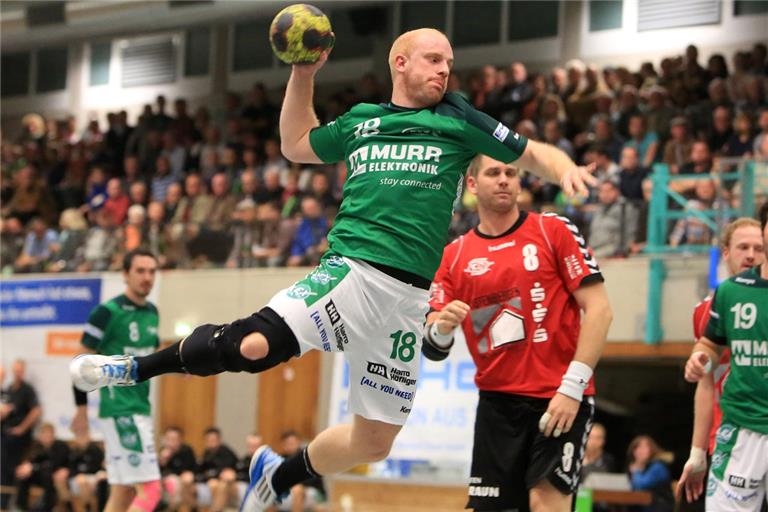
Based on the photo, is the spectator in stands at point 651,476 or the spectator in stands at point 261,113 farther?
the spectator in stands at point 261,113

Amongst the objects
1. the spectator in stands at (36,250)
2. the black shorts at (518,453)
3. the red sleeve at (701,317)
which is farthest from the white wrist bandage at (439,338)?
the spectator in stands at (36,250)

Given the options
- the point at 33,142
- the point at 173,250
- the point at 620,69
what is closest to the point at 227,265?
the point at 173,250

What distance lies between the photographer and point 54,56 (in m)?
28.2

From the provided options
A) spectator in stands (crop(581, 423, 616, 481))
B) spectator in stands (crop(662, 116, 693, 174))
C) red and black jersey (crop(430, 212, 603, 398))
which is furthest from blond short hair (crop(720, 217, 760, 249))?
spectator in stands (crop(662, 116, 693, 174))

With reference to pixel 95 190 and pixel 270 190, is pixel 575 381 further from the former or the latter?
pixel 95 190

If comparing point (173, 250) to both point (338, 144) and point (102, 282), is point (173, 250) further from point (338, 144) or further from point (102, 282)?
point (338, 144)

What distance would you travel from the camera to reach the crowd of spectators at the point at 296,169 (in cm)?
1429

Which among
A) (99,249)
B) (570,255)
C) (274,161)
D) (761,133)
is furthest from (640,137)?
(570,255)

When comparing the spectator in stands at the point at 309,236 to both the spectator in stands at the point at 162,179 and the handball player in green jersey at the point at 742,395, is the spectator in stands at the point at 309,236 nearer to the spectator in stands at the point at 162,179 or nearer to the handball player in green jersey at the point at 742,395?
the spectator in stands at the point at 162,179

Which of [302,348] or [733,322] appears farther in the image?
[733,322]

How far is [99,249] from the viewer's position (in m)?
18.7

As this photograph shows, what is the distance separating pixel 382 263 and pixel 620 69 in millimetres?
12307

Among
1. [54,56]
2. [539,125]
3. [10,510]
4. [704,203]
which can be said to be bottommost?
[10,510]

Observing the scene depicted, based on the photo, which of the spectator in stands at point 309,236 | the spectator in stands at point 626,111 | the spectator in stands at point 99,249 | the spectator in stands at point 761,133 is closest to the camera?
the spectator in stands at point 761,133
